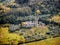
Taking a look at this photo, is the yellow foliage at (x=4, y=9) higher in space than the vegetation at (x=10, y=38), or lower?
higher

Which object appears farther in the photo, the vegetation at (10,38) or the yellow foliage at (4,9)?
the yellow foliage at (4,9)

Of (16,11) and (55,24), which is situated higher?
(16,11)

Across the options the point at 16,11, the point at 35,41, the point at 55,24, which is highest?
the point at 16,11

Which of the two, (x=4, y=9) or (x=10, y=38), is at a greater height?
(x=4, y=9)

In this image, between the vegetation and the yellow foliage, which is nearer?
the vegetation

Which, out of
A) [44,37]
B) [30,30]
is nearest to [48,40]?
[44,37]

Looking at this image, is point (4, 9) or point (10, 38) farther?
point (4, 9)

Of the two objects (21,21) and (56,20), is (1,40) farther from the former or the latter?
(56,20)

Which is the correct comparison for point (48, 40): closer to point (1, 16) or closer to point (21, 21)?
point (21, 21)

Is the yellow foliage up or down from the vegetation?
up
